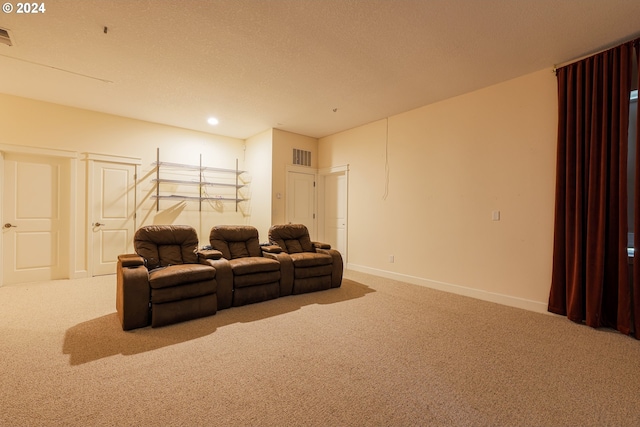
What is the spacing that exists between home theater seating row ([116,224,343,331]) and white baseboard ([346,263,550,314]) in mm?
1174

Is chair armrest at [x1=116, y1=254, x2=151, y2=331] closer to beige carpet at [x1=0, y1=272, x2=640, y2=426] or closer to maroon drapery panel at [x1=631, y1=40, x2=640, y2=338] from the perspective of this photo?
beige carpet at [x1=0, y1=272, x2=640, y2=426]

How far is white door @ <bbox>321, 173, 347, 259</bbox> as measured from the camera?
238 inches

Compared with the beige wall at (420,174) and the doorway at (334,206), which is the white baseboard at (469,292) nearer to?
the beige wall at (420,174)

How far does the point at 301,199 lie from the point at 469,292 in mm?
3634

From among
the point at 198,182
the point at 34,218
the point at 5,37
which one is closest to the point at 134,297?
the point at 5,37

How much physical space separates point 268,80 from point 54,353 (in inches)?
139

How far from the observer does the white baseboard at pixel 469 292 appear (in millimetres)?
3447

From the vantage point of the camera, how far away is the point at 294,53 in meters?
3.15

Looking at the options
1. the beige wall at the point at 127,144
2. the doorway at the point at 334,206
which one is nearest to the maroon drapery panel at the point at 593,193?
the doorway at the point at 334,206

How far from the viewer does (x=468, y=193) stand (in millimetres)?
4098

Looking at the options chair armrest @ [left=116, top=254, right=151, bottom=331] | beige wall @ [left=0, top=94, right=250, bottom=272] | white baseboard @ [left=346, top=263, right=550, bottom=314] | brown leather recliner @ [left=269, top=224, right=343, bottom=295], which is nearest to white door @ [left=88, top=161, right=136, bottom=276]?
beige wall @ [left=0, top=94, right=250, bottom=272]

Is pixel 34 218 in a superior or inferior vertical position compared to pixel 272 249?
superior

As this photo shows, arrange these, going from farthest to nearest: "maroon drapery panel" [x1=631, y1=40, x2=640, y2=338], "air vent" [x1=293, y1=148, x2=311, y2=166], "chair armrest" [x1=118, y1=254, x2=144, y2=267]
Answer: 1. "air vent" [x1=293, y1=148, x2=311, y2=166]
2. "chair armrest" [x1=118, y1=254, x2=144, y2=267]
3. "maroon drapery panel" [x1=631, y1=40, x2=640, y2=338]

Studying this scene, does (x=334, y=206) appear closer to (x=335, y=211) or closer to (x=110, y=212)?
(x=335, y=211)
